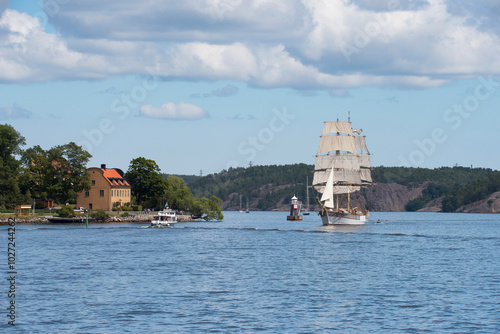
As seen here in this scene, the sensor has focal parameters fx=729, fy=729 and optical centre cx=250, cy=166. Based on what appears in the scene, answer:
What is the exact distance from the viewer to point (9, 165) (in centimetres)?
13750

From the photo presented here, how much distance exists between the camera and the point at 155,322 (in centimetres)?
3209

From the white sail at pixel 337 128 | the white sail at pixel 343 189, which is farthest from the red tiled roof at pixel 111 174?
the white sail at pixel 343 189

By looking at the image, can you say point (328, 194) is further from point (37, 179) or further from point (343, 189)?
point (37, 179)

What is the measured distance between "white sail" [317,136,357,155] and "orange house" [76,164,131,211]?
138 ft

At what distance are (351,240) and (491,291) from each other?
46560 millimetres

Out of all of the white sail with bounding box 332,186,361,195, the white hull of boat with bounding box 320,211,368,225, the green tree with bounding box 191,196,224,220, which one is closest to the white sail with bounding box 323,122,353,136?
the white sail with bounding box 332,186,361,195

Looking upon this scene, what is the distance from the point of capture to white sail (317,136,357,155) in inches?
5979

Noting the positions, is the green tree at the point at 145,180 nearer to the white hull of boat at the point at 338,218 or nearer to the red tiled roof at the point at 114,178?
the red tiled roof at the point at 114,178

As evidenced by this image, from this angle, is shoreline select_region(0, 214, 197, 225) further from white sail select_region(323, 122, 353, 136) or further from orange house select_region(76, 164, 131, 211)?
white sail select_region(323, 122, 353, 136)

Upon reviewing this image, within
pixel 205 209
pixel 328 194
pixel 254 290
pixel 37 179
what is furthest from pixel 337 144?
pixel 254 290

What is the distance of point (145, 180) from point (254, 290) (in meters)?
110

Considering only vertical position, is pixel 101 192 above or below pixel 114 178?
below

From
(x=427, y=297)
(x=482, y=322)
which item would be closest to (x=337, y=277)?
(x=427, y=297)

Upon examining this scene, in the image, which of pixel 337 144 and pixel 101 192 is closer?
pixel 101 192
